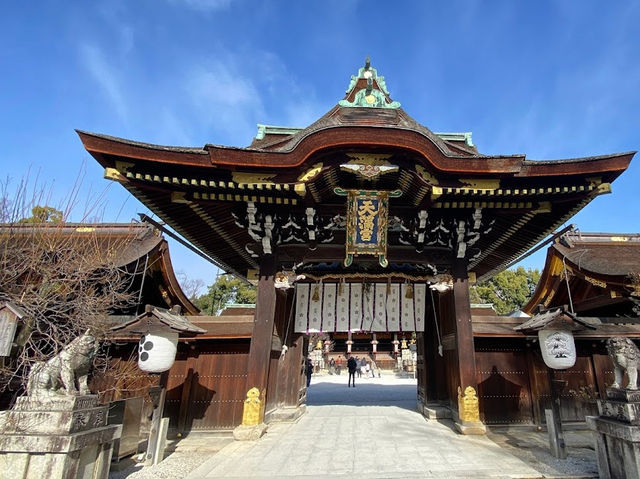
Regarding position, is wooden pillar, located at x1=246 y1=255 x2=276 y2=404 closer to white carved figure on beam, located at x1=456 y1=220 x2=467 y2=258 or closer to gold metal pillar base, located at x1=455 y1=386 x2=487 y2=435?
gold metal pillar base, located at x1=455 y1=386 x2=487 y2=435

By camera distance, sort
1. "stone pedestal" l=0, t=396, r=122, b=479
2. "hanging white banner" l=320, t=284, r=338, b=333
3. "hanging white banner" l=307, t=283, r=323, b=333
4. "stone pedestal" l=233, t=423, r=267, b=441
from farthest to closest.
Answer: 1. "hanging white banner" l=307, t=283, r=323, b=333
2. "hanging white banner" l=320, t=284, r=338, b=333
3. "stone pedestal" l=233, t=423, r=267, b=441
4. "stone pedestal" l=0, t=396, r=122, b=479

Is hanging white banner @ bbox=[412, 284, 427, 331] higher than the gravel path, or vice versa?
hanging white banner @ bbox=[412, 284, 427, 331]

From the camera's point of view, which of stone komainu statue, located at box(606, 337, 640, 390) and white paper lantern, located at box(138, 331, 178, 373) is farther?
white paper lantern, located at box(138, 331, 178, 373)

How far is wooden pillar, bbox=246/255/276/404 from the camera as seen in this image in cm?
738

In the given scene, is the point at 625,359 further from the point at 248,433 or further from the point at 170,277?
the point at 170,277

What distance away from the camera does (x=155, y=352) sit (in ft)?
18.5

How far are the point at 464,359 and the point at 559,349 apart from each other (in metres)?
2.13

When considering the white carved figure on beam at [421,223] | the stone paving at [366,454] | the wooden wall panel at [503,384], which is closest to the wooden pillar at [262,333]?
the stone paving at [366,454]

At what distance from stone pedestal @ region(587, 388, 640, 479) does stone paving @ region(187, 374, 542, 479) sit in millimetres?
910

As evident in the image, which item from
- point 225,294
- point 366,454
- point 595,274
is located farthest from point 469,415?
point 225,294

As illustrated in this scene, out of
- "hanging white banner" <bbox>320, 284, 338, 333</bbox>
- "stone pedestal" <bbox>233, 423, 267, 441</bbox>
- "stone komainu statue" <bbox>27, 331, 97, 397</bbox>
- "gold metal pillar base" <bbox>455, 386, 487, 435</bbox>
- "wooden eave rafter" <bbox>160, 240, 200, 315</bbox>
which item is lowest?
"stone pedestal" <bbox>233, 423, 267, 441</bbox>

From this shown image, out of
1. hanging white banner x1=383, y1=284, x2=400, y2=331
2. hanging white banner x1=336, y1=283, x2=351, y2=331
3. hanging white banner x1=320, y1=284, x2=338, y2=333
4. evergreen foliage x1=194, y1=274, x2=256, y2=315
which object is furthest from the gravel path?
evergreen foliage x1=194, y1=274, x2=256, y2=315

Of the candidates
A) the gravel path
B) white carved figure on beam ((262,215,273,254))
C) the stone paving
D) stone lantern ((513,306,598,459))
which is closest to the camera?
the stone paving

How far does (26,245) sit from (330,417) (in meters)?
9.07
